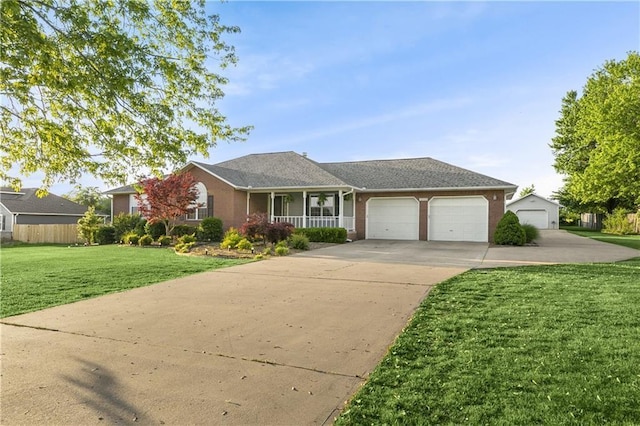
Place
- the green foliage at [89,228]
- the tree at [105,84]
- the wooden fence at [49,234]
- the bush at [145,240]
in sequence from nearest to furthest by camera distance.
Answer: the tree at [105,84] → the bush at [145,240] → the green foliage at [89,228] → the wooden fence at [49,234]

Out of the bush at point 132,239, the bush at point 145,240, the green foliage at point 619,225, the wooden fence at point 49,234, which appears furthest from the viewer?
the green foliage at point 619,225

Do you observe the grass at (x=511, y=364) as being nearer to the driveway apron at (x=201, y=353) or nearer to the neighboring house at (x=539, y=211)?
the driveway apron at (x=201, y=353)

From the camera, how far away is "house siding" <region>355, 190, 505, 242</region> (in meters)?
20.1

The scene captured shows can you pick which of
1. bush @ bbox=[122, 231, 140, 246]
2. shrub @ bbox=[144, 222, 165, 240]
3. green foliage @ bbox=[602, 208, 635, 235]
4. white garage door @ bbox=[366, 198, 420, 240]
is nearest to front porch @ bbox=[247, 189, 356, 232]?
white garage door @ bbox=[366, 198, 420, 240]

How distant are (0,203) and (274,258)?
32612 millimetres

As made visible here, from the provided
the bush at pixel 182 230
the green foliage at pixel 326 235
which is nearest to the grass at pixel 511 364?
the green foliage at pixel 326 235

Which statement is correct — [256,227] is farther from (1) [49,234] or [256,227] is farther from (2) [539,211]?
(2) [539,211]

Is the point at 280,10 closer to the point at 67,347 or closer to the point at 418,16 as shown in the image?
the point at 418,16

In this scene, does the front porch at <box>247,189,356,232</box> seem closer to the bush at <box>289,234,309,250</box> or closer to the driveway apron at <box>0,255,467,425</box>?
the bush at <box>289,234,309,250</box>

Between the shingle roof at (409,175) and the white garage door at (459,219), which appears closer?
the white garage door at (459,219)

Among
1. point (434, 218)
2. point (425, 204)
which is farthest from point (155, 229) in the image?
point (434, 218)

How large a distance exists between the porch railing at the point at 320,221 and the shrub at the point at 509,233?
7674 millimetres

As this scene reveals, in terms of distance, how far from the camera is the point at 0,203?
33562mm

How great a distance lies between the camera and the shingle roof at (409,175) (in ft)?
68.2
